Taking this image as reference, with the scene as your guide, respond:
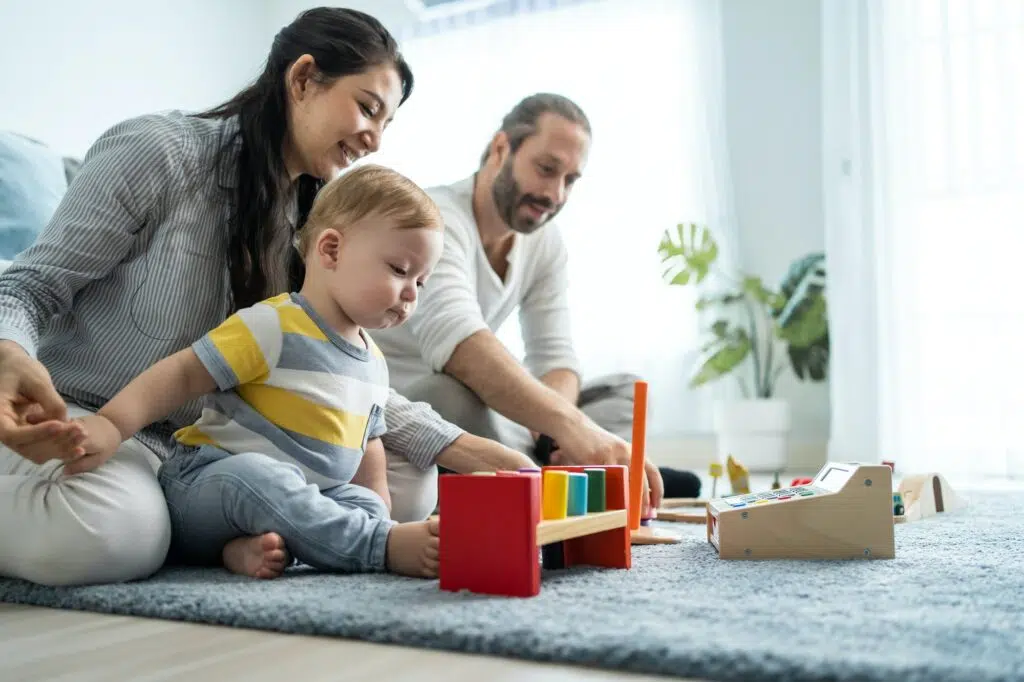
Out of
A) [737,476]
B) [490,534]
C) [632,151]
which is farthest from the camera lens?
[632,151]

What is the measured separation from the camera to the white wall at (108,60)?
3221 millimetres

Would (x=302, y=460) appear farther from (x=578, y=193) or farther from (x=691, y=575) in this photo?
(x=578, y=193)

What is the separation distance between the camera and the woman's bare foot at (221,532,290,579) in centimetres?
101

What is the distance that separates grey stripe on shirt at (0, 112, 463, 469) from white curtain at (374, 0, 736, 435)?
2591 millimetres

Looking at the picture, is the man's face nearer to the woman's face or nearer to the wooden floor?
the woman's face

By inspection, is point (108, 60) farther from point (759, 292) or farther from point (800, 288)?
point (800, 288)

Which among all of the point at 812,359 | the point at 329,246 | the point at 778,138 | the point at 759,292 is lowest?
the point at 812,359

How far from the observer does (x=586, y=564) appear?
3.56 ft

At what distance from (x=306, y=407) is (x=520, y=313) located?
1.02m

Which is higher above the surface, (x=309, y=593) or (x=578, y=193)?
(x=578, y=193)

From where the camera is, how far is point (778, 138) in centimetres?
364

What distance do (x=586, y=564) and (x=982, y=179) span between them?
2.65 metres

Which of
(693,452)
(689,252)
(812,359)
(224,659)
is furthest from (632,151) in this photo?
(224,659)

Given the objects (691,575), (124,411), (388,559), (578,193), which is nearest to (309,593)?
(388,559)
